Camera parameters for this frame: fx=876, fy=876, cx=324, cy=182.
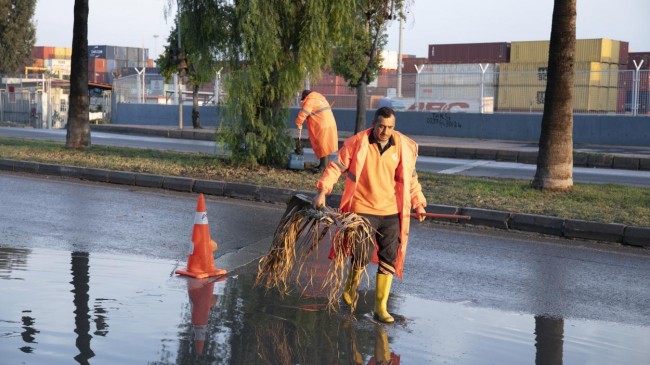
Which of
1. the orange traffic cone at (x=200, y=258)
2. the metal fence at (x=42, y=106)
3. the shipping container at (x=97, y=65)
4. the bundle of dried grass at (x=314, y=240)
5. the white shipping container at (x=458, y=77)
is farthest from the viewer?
the shipping container at (x=97, y=65)

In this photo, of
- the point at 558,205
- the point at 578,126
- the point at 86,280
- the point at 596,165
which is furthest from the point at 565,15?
the point at 578,126

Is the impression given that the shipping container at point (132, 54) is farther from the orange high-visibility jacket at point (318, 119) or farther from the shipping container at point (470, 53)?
the orange high-visibility jacket at point (318, 119)

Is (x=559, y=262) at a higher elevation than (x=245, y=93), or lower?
lower

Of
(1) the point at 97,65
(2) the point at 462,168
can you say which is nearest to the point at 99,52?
(1) the point at 97,65

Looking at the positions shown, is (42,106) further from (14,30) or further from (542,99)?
(542,99)

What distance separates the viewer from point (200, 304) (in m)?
6.46

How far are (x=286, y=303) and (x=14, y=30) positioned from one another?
49424 millimetres

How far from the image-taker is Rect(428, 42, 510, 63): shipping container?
47250 millimetres

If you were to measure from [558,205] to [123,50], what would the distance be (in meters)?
80.6

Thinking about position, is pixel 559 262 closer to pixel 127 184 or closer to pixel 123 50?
pixel 127 184

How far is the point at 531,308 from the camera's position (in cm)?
674

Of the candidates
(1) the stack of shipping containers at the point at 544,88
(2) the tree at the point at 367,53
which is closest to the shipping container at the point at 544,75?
(1) the stack of shipping containers at the point at 544,88

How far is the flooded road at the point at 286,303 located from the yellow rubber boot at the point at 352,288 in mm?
134

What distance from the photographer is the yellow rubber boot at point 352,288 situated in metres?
6.52
